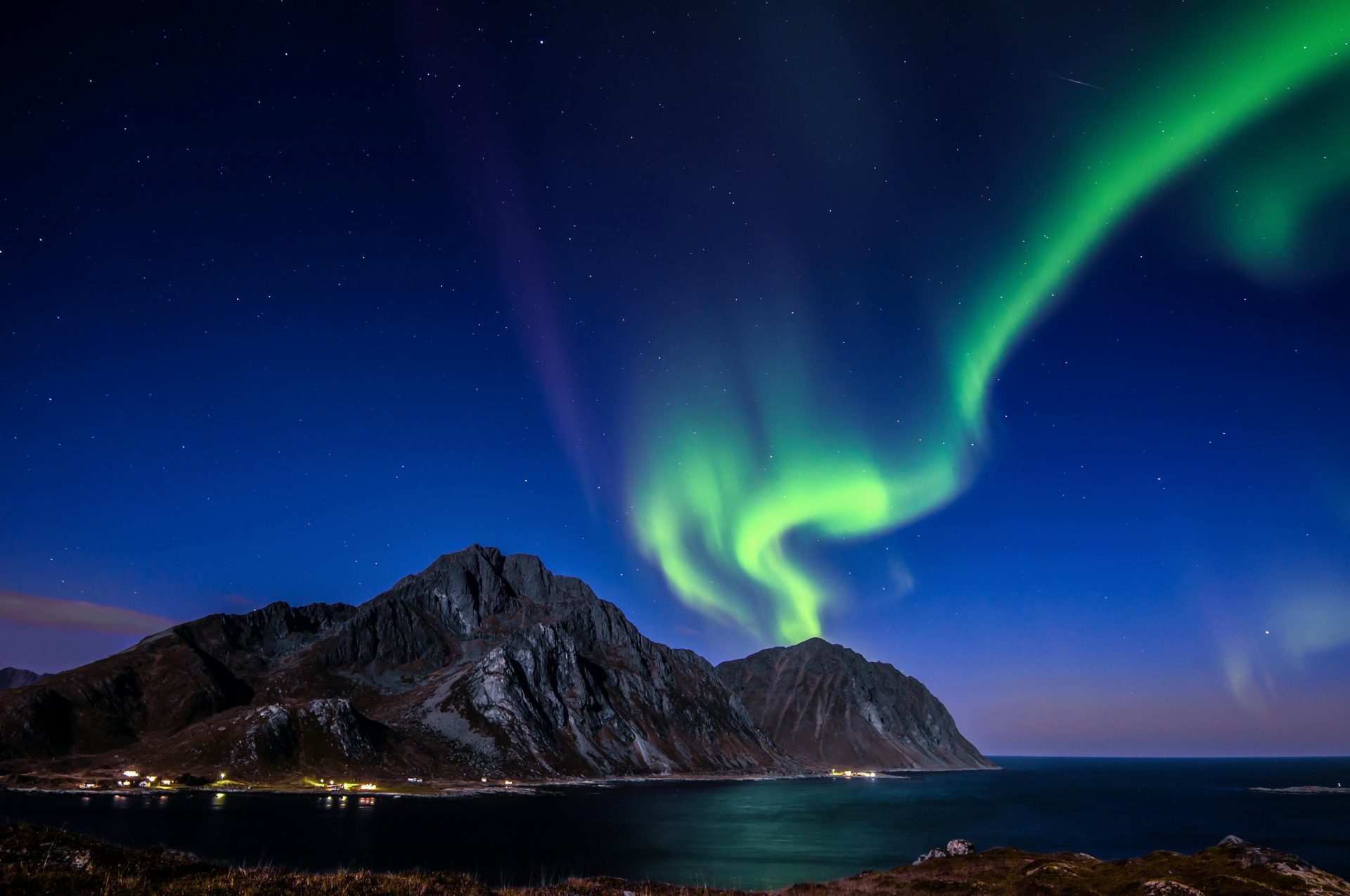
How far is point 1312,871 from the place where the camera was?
152 ft

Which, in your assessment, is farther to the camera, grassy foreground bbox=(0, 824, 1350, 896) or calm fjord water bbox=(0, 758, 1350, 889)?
calm fjord water bbox=(0, 758, 1350, 889)

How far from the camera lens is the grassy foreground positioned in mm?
30688

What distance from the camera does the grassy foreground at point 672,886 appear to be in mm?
30688

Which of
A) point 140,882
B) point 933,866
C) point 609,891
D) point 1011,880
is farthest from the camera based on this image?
point 933,866

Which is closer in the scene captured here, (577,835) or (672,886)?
(672,886)

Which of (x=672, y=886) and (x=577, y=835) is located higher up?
(x=672, y=886)

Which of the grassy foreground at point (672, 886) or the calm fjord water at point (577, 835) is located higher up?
the grassy foreground at point (672, 886)

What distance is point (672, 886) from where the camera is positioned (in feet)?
179

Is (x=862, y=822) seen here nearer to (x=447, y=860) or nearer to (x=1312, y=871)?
(x=447, y=860)

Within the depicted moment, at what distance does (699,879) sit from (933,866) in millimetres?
33171

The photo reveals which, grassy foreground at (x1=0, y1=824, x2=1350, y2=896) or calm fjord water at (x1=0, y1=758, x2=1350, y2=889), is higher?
grassy foreground at (x1=0, y1=824, x2=1350, y2=896)

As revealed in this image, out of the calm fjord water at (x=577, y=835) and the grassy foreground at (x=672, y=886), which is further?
the calm fjord water at (x=577, y=835)

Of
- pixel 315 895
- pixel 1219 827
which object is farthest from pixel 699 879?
pixel 1219 827

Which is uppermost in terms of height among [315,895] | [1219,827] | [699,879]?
[315,895]
